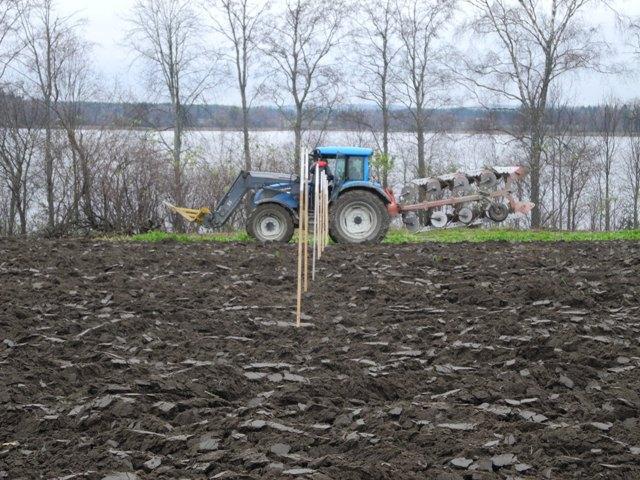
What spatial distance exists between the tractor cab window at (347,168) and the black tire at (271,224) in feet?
4.13

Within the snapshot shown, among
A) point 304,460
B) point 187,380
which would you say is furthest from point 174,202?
point 304,460

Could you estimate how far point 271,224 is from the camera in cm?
1814

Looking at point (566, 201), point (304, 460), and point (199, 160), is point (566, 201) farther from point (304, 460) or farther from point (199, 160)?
point (304, 460)

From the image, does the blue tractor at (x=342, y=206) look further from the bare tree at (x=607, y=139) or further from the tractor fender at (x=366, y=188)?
the bare tree at (x=607, y=139)

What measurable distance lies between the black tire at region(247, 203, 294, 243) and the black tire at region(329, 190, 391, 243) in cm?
89

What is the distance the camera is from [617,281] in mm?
10484

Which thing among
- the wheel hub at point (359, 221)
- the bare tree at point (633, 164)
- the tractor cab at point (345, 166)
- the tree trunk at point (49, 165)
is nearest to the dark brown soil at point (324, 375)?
the wheel hub at point (359, 221)

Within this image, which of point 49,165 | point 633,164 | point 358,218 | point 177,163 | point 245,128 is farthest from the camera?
point 633,164

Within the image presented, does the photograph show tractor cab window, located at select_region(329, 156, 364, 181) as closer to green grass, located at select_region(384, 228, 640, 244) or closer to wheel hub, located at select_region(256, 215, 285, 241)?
wheel hub, located at select_region(256, 215, 285, 241)

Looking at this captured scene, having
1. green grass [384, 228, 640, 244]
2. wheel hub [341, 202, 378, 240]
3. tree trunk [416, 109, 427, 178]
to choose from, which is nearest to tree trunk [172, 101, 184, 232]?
green grass [384, 228, 640, 244]

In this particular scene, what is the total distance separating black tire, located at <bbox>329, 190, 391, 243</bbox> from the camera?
1777 centimetres

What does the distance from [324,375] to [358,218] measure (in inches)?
463

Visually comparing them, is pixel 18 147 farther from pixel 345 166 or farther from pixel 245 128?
pixel 345 166

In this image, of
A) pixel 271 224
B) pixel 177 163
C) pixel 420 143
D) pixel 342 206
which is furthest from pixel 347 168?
pixel 420 143
